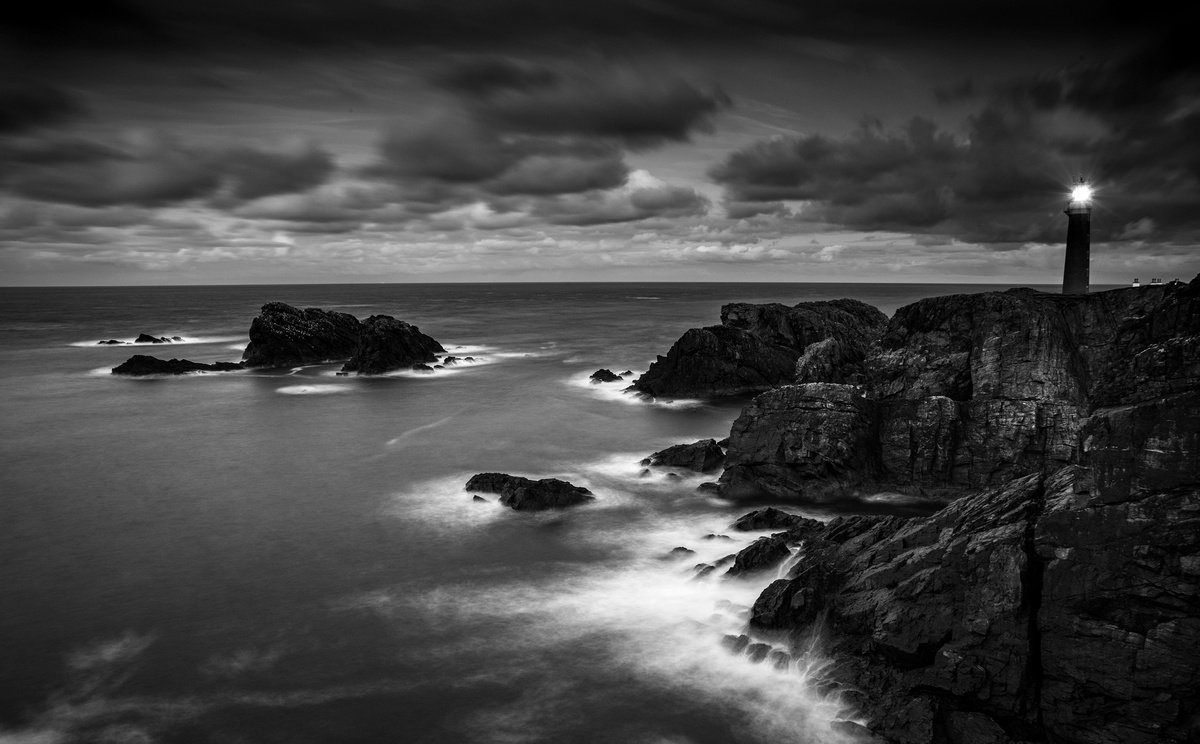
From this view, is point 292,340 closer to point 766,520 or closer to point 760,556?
point 766,520

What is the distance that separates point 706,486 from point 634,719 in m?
12.0

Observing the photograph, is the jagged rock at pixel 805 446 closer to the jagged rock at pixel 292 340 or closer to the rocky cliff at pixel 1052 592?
the rocky cliff at pixel 1052 592

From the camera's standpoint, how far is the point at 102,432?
34531 mm

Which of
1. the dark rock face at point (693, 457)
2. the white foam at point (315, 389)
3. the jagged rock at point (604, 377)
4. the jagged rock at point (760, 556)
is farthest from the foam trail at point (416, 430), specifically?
the jagged rock at point (760, 556)

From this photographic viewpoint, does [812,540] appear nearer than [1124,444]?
No

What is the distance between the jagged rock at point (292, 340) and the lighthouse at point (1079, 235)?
4923cm

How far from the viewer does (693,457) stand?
26.4 meters

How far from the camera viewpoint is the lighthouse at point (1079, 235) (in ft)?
98.7

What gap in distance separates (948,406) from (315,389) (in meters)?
38.3

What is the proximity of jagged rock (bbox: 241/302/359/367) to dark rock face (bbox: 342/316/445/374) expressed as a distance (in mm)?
4963

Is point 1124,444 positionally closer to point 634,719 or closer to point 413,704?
point 634,719

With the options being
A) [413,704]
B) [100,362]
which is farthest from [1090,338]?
[100,362]

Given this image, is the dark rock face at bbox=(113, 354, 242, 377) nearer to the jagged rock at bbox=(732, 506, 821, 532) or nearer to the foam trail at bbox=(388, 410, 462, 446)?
the foam trail at bbox=(388, 410, 462, 446)

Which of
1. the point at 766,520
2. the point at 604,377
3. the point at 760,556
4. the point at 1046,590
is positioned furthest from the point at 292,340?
the point at 1046,590
